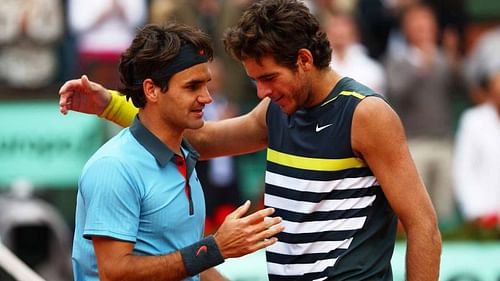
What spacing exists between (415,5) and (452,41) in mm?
570

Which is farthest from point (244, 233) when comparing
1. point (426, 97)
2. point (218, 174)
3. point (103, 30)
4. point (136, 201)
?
point (426, 97)

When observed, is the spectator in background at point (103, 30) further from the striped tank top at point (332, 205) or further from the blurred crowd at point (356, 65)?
the striped tank top at point (332, 205)

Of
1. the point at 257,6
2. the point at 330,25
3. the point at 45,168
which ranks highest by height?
the point at 330,25

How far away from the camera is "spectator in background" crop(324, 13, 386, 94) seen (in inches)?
439

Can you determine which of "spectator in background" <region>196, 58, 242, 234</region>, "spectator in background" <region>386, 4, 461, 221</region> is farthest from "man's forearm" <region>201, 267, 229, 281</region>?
"spectator in background" <region>386, 4, 461, 221</region>

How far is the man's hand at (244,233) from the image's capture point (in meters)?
4.64

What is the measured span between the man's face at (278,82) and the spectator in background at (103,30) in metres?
6.33

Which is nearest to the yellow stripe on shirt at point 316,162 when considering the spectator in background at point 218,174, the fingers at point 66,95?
the fingers at point 66,95

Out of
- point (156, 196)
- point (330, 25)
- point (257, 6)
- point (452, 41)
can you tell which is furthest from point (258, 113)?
point (452, 41)

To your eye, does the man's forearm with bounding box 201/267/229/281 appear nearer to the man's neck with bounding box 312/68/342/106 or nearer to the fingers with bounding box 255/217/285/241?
the fingers with bounding box 255/217/285/241

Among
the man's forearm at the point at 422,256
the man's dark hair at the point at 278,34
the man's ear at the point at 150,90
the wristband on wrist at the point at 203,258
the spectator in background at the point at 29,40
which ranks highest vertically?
the spectator in background at the point at 29,40

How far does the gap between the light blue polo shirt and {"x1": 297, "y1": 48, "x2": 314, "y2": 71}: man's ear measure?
605 mm

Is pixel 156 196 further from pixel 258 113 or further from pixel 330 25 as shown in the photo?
pixel 330 25

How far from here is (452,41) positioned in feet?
39.4
